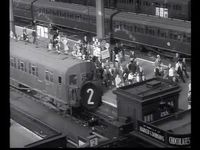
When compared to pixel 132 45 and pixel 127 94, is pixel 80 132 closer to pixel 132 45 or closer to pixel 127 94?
pixel 127 94

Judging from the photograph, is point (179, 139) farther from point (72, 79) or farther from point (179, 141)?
point (72, 79)

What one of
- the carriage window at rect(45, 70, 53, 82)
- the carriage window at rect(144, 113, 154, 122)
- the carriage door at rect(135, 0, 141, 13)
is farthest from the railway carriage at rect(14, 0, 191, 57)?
the carriage window at rect(144, 113, 154, 122)

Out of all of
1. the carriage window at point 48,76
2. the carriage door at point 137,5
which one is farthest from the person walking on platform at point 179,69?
the carriage door at point 137,5

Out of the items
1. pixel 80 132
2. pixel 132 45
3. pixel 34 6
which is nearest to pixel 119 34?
pixel 132 45

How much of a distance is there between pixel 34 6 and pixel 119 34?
12578 millimetres

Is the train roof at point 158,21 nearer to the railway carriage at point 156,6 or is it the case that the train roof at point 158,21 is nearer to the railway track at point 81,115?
the railway carriage at point 156,6

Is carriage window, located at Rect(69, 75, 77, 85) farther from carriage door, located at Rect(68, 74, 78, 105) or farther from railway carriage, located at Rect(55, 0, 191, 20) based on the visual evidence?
railway carriage, located at Rect(55, 0, 191, 20)

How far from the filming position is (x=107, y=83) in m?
24.3

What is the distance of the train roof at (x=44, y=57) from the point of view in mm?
19891

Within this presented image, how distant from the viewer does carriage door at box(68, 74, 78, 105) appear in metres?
19.2

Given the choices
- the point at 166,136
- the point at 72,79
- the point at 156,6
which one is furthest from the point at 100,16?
the point at 166,136

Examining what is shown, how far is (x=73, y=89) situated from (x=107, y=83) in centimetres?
529

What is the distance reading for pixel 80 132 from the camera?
58.3 feet

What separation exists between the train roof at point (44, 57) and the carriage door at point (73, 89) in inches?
19.6
